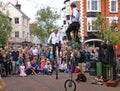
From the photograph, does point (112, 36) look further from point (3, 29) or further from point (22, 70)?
point (3, 29)

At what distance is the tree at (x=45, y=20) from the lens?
6312 cm

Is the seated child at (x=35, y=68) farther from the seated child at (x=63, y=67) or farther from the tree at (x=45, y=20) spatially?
the tree at (x=45, y=20)

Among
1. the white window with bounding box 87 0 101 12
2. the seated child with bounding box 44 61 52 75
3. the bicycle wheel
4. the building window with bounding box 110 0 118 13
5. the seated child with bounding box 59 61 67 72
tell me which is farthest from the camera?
the white window with bounding box 87 0 101 12

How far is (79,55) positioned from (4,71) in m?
5.81

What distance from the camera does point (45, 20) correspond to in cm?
6406

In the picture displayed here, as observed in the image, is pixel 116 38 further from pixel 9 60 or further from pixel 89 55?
pixel 9 60

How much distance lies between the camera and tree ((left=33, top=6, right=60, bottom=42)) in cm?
6312

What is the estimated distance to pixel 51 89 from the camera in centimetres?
1367

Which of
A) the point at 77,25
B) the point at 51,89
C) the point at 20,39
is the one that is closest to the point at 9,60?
the point at 51,89

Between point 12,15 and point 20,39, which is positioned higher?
point 12,15

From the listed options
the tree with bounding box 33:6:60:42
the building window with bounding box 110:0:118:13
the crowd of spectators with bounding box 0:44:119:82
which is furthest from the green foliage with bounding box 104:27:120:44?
the tree with bounding box 33:6:60:42

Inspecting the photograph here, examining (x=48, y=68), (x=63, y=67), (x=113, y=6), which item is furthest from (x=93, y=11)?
(x=48, y=68)

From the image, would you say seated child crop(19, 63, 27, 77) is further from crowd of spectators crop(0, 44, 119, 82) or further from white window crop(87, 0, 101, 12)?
white window crop(87, 0, 101, 12)

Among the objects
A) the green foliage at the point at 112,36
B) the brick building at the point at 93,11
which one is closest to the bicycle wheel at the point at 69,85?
the green foliage at the point at 112,36
